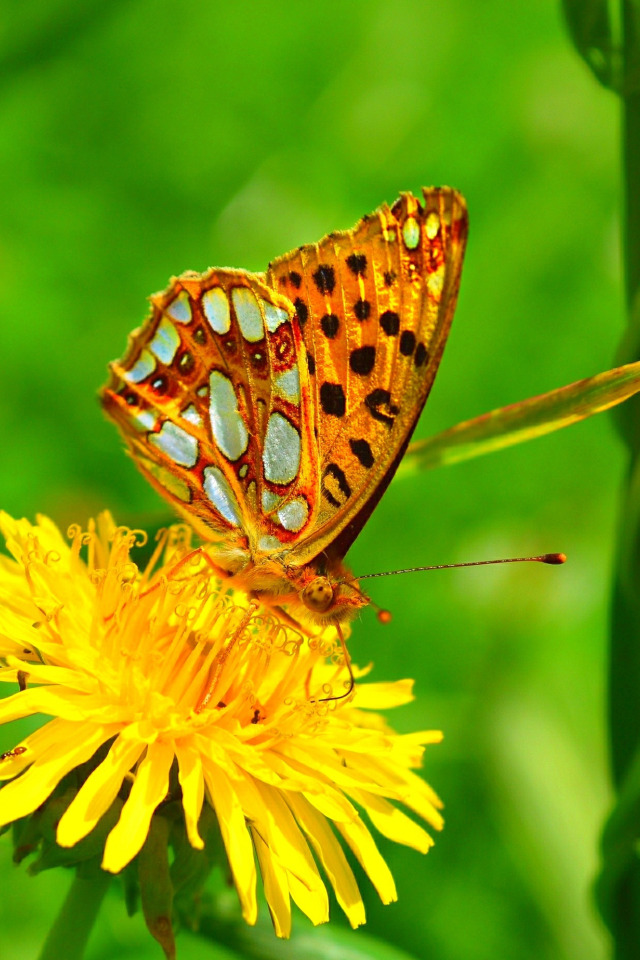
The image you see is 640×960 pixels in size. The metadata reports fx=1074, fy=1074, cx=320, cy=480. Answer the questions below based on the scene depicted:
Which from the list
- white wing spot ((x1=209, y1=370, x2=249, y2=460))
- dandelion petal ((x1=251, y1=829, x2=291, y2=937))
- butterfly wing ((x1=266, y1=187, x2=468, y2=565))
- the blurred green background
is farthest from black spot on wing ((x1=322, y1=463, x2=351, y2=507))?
the blurred green background

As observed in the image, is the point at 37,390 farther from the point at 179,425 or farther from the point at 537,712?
the point at 537,712

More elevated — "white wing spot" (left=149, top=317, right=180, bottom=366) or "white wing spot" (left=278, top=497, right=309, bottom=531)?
"white wing spot" (left=149, top=317, right=180, bottom=366)

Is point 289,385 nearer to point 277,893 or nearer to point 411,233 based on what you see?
point 411,233

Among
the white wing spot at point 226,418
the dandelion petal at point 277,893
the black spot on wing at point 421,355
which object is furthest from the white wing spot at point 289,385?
the dandelion petal at point 277,893

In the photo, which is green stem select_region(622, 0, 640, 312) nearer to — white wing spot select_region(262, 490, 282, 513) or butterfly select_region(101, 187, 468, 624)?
butterfly select_region(101, 187, 468, 624)

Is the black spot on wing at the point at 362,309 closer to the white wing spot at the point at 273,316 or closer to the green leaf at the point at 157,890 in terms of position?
the white wing spot at the point at 273,316

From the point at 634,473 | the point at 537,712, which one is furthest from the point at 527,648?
the point at 634,473

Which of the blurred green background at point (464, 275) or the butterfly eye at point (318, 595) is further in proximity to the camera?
the blurred green background at point (464, 275)
